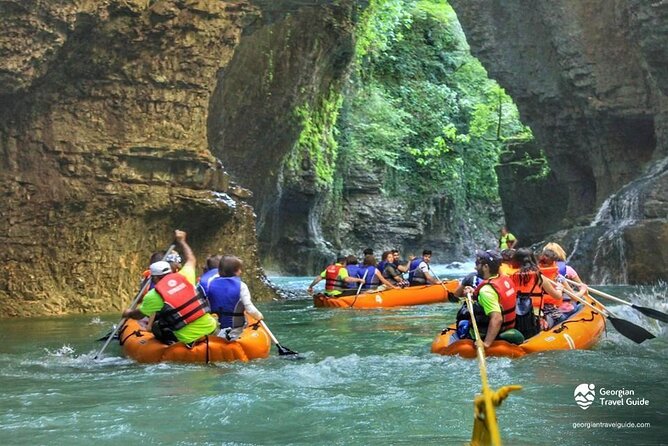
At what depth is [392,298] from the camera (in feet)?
57.0

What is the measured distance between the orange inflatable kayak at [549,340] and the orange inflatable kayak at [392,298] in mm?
6928

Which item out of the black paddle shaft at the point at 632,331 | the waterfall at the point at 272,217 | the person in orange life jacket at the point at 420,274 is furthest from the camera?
the waterfall at the point at 272,217

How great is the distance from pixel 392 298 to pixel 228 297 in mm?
8085

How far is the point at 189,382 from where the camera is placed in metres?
8.02

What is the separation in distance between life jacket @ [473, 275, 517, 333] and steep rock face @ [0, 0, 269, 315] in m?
7.96

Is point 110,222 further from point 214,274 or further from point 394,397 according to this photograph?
point 394,397

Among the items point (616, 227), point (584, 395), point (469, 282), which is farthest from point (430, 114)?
point (584, 395)

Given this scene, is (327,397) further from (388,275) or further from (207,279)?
(388,275)

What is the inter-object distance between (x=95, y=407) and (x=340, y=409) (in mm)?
1833

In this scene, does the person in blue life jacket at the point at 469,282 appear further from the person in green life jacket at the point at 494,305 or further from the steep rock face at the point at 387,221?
the steep rock face at the point at 387,221

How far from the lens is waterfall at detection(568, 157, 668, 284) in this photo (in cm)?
2111

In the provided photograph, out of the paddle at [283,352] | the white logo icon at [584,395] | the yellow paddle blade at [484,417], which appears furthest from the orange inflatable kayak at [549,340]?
the yellow paddle blade at [484,417]

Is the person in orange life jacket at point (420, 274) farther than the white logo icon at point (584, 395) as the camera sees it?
Yes

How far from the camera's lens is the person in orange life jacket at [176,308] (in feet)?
29.5
